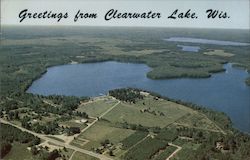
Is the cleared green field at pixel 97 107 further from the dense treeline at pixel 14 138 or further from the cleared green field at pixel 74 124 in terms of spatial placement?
the dense treeline at pixel 14 138

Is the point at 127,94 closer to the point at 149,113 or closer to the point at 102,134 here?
the point at 149,113

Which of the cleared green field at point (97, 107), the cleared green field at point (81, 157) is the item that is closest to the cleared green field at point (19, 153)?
the cleared green field at point (81, 157)

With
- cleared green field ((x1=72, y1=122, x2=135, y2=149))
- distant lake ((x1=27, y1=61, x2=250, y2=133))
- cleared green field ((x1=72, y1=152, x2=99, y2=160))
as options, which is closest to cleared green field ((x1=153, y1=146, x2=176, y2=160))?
cleared green field ((x1=72, y1=122, x2=135, y2=149))

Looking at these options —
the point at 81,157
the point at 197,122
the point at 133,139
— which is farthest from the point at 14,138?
Result: the point at 197,122

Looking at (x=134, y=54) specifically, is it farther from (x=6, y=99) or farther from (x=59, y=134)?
(x=59, y=134)

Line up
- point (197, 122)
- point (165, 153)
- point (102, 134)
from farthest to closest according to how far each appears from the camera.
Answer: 1. point (197, 122)
2. point (102, 134)
3. point (165, 153)

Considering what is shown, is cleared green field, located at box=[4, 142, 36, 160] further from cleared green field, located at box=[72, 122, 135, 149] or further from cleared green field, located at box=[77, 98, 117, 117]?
cleared green field, located at box=[77, 98, 117, 117]

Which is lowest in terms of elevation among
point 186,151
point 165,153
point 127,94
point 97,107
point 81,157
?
point 81,157

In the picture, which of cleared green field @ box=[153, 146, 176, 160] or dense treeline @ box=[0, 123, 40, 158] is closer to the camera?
cleared green field @ box=[153, 146, 176, 160]
